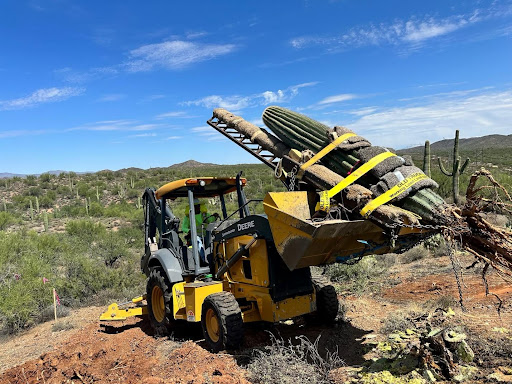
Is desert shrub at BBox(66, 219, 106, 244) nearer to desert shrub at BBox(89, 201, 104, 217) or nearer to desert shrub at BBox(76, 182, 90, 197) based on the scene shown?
desert shrub at BBox(89, 201, 104, 217)

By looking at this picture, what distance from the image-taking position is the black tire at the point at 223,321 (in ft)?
18.6

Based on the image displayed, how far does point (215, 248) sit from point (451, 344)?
12.8 feet

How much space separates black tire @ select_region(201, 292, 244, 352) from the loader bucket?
127cm

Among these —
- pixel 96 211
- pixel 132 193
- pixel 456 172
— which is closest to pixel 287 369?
pixel 456 172

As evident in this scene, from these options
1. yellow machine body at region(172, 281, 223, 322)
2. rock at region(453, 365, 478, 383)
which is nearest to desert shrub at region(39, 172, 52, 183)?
yellow machine body at region(172, 281, 223, 322)

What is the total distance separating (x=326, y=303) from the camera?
677 centimetres

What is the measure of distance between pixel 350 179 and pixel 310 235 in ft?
2.81

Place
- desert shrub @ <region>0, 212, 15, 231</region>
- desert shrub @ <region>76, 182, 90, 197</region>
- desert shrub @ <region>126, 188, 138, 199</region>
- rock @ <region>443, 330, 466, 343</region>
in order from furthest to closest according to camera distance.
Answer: desert shrub @ <region>76, 182, 90, 197</region> < desert shrub @ <region>126, 188, 138, 199</region> < desert shrub @ <region>0, 212, 15, 231</region> < rock @ <region>443, 330, 466, 343</region>

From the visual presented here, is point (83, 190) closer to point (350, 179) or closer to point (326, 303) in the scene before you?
point (326, 303)

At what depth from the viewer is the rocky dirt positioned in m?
5.17

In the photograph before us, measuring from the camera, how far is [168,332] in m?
7.24

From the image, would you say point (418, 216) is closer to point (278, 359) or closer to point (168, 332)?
point (278, 359)

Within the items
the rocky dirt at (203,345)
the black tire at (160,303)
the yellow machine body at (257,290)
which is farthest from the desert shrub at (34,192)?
the yellow machine body at (257,290)

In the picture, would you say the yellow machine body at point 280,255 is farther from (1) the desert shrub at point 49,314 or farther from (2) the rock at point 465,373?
(1) the desert shrub at point 49,314
